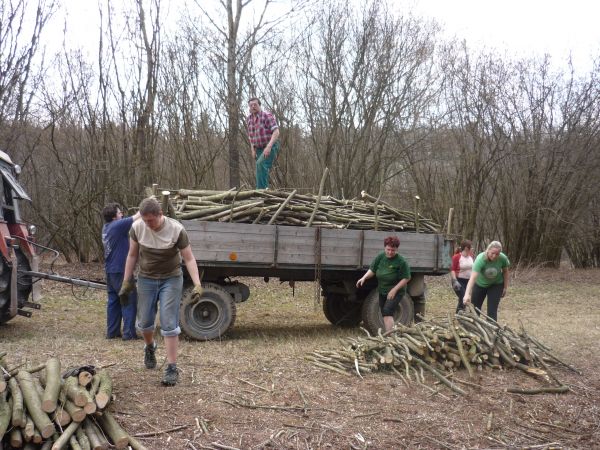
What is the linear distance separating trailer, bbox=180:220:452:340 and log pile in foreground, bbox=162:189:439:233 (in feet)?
0.79

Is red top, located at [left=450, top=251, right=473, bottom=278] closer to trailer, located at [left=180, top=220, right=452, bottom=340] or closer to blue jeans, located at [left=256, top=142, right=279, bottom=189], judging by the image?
trailer, located at [left=180, top=220, right=452, bottom=340]

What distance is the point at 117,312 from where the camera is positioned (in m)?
8.18

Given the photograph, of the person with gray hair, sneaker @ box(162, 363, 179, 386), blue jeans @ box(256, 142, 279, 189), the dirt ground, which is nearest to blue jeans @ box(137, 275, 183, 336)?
sneaker @ box(162, 363, 179, 386)

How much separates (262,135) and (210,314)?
323cm

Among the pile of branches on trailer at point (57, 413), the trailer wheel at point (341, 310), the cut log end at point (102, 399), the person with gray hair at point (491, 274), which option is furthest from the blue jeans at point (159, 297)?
the trailer wheel at point (341, 310)

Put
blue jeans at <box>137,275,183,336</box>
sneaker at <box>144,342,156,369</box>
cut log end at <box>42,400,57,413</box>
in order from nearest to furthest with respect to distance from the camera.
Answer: cut log end at <box>42,400,57,413</box> → blue jeans at <box>137,275,183,336</box> → sneaker at <box>144,342,156,369</box>

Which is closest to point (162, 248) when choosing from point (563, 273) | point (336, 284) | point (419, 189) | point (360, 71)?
point (336, 284)

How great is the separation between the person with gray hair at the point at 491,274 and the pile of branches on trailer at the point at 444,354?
106 cm

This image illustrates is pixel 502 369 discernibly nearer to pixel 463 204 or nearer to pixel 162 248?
pixel 162 248

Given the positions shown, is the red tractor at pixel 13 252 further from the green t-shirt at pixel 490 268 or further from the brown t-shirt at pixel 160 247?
the green t-shirt at pixel 490 268

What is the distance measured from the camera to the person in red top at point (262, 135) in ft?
32.6

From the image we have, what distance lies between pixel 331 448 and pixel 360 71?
1496 cm

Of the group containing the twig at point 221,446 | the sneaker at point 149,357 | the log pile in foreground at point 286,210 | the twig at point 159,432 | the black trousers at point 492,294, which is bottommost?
the twig at point 221,446

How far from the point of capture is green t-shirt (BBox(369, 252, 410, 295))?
807cm
